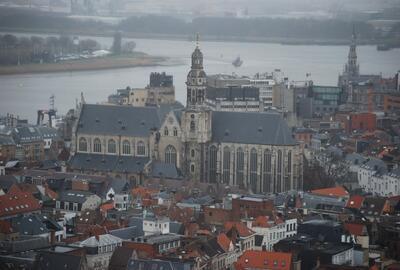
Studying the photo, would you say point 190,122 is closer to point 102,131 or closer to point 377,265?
point 102,131

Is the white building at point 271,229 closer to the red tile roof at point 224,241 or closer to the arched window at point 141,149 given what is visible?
the red tile roof at point 224,241

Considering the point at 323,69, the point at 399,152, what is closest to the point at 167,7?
the point at 323,69

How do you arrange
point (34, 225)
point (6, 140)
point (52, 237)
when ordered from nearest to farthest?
point (52, 237) → point (34, 225) → point (6, 140)

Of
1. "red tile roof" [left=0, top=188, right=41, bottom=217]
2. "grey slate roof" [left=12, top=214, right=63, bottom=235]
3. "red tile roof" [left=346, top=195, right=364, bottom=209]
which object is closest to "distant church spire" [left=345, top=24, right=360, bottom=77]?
"red tile roof" [left=346, top=195, right=364, bottom=209]

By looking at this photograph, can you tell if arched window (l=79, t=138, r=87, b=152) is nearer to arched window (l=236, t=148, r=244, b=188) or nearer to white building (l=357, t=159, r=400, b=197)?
arched window (l=236, t=148, r=244, b=188)

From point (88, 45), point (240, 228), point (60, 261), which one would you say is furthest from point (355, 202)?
point (88, 45)

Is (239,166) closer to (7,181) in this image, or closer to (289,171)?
(289,171)

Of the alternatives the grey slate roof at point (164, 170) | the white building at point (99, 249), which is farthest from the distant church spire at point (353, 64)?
the white building at point (99, 249)
